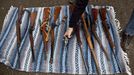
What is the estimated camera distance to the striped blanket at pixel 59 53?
3002mm

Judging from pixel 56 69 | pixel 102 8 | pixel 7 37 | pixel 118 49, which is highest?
pixel 102 8

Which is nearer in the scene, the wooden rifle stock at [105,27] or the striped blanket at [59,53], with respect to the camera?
the striped blanket at [59,53]

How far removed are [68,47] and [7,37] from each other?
2.56 ft

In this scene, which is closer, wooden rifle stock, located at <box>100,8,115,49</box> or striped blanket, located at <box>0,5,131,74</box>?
striped blanket, located at <box>0,5,131,74</box>

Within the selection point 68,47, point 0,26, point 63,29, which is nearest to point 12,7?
point 0,26

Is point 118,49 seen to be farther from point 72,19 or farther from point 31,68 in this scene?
point 31,68

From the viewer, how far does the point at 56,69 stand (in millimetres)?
2994

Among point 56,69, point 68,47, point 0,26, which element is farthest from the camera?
point 0,26

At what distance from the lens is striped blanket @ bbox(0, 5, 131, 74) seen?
3.00 meters

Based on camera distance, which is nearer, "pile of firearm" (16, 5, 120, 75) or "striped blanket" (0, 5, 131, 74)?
"striped blanket" (0, 5, 131, 74)

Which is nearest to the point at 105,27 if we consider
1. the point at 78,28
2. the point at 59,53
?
the point at 78,28

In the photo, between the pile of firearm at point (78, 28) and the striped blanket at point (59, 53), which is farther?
the pile of firearm at point (78, 28)

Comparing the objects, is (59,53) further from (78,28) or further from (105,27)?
(105,27)

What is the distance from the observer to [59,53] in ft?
10.3
